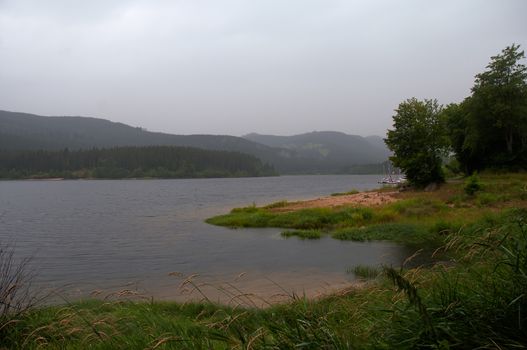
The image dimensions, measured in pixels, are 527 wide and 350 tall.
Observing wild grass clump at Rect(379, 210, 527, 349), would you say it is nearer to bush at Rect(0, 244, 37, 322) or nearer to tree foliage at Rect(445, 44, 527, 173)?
bush at Rect(0, 244, 37, 322)

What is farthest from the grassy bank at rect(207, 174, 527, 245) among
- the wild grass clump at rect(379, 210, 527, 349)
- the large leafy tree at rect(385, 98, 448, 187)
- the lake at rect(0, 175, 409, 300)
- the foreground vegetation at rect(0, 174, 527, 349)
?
the wild grass clump at rect(379, 210, 527, 349)

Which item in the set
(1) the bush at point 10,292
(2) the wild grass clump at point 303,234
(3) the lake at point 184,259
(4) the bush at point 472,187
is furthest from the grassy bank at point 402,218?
(1) the bush at point 10,292

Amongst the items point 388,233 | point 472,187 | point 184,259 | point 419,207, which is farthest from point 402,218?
point 184,259

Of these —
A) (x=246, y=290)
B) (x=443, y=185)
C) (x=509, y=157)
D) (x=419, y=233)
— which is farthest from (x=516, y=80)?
(x=246, y=290)

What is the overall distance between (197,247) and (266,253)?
534cm

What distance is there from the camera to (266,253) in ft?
75.1

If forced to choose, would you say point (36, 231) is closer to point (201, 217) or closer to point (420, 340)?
point (201, 217)

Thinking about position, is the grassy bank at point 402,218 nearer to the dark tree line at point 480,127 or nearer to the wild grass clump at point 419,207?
the wild grass clump at point 419,207

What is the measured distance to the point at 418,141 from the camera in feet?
150

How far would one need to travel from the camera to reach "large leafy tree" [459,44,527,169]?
148 ft

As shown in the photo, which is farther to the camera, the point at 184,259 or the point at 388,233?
the point at 388,233

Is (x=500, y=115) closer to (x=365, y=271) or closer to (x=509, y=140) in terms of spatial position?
(x=509, y=140)

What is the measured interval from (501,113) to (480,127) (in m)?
2.88

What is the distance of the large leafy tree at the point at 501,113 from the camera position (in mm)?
45094
